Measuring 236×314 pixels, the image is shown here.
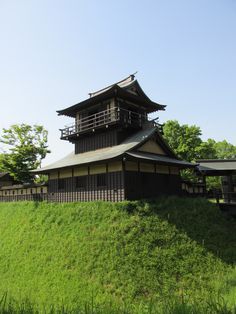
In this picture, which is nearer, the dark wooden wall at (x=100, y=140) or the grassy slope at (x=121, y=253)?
the grassy slope at (x=121, y=253)

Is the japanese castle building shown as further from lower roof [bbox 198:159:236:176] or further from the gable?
lower roof [bbox 198:159:236:176]

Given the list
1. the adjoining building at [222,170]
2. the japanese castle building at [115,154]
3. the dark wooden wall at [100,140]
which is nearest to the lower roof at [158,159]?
the japanese castle building at [115,154]

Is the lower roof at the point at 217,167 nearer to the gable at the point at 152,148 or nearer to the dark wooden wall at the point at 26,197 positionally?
the gable at the point at 152,148

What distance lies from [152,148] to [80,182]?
6.90m

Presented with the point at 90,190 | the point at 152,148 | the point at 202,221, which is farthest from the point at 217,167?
the point at 90,190

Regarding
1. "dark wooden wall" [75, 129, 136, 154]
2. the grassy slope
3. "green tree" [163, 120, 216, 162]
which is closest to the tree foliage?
"green tree" [163, 120, 216, 162]

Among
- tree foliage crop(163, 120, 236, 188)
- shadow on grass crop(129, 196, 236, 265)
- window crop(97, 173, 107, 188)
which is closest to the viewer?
shadow on grass crop(129, 196, 236, 265)

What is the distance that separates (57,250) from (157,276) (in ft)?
→ 21.4

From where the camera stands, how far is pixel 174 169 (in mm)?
21734

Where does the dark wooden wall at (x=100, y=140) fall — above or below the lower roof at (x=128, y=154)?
above

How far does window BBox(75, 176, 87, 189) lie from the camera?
20.2m

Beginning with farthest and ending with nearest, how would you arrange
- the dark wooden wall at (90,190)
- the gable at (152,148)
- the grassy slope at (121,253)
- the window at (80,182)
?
the window at (80,182) → the gable at (152,148) → the dark wooden wall at (90,190) → the grassy slope at (121,253)

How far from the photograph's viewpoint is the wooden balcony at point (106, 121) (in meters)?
20.1

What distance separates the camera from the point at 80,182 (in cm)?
2066
